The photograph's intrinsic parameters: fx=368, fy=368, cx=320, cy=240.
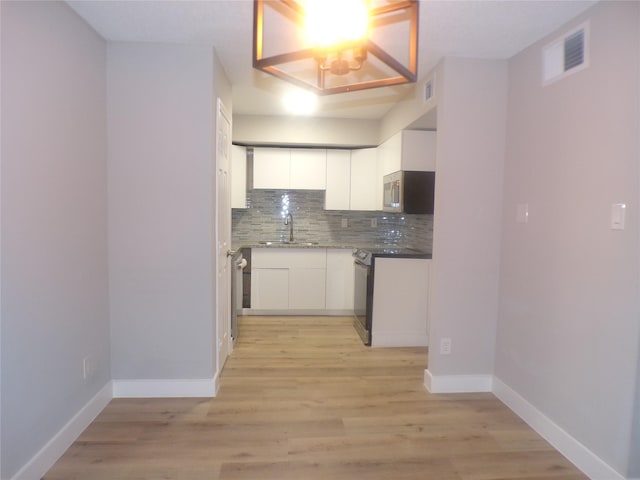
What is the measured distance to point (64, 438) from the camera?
6.45 feet

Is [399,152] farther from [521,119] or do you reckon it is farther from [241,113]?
[241,113]

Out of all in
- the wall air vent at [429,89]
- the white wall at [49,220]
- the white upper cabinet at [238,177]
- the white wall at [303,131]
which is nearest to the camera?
the white wall at [49,220]

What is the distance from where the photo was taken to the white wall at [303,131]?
4387 mm

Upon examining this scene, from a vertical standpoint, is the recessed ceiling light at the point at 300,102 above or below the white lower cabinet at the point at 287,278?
above

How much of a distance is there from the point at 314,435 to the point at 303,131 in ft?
11.1

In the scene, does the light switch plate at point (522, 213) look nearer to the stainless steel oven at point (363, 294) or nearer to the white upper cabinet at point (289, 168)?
the stainless steel oven at point (363, 294)

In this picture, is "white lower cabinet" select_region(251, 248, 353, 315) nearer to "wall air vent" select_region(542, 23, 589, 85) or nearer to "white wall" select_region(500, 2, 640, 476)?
"white wall" select_region(500, 2, 640, 476)

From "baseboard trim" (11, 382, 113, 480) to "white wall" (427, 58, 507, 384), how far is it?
2.26 meters

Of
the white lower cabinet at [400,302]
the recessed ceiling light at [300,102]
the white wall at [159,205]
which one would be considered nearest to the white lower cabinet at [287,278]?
the white lower cabinet at [400,302]

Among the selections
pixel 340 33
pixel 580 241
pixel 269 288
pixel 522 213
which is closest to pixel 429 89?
pixel 522 213

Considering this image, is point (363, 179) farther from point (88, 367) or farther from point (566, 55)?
point (88, 367)

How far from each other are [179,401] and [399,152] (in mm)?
2913

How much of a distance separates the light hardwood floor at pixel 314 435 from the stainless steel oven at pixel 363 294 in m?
0.64

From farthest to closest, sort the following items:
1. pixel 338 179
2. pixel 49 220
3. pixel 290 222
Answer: pixel 290 222 < pixel 338 179 < pixel 49 220
